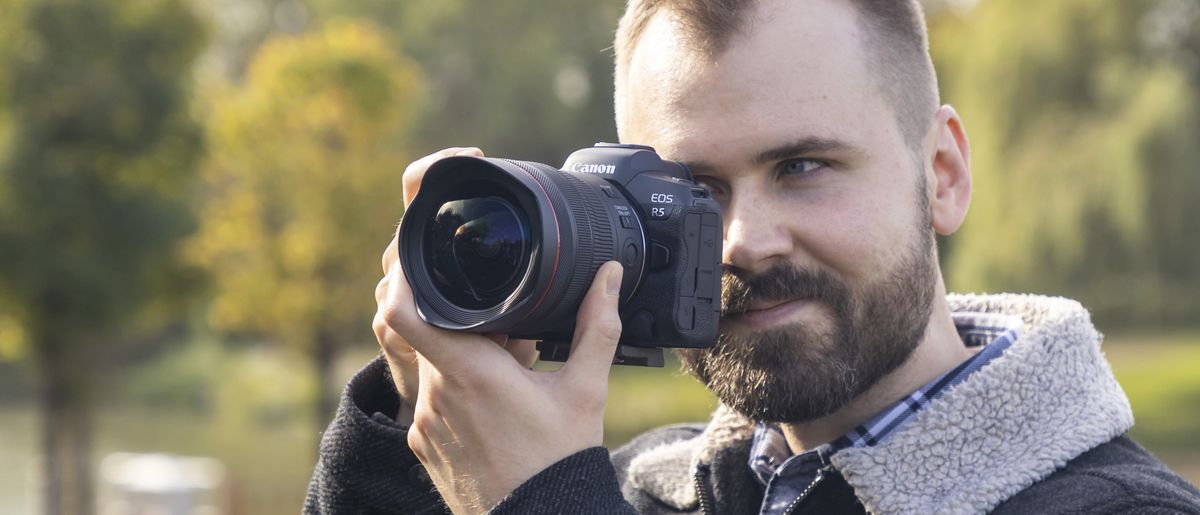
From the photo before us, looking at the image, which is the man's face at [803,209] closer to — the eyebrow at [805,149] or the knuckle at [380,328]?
the eyebrow at [805,149]

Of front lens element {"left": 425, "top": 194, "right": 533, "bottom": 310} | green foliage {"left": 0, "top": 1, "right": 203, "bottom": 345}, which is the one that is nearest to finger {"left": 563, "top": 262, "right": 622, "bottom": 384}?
→ front lens element {"left": 425, "top": 194, "right": 533, "bottom": 310}

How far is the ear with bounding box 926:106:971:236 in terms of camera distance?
6.98 feet

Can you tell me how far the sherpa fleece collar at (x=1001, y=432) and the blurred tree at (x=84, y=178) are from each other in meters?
8.00

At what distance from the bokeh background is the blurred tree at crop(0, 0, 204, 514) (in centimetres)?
2

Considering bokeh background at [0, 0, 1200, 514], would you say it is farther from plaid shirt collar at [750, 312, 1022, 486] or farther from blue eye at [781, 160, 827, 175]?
blue eye at [781, 160, 827, 175]

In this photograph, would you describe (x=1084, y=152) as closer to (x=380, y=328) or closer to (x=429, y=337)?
(x=380, y=328)

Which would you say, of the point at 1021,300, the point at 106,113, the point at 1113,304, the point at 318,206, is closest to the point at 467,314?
the point at 1021,300

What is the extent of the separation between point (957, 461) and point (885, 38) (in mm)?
685

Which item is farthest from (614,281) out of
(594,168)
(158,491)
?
(158,491)

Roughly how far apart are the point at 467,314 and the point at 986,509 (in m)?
0.76

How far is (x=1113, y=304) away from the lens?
42.3 ft

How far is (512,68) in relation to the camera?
71.9 ft

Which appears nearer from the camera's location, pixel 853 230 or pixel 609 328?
pixel 609 328

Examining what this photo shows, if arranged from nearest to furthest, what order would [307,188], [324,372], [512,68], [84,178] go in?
[84,178]
[307,188]
[324,372]
[512,68]
